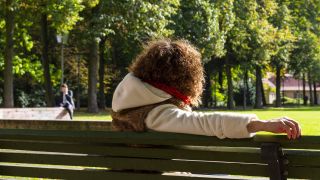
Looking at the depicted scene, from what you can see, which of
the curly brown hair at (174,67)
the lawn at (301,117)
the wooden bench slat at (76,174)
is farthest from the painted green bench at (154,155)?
the lawn at (301,117)

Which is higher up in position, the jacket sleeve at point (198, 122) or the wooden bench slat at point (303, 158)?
the jacket sleeve at point (198, 122)

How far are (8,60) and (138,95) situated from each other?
980 inches

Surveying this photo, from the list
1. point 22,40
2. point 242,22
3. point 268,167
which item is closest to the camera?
point 268,167

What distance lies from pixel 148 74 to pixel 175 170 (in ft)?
2.07

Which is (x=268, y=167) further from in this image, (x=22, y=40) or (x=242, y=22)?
(x=242, y=22)

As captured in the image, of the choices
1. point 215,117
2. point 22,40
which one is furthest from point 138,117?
point 22,40

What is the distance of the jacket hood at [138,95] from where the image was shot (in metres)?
3.86

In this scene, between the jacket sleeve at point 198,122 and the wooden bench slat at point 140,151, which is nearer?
the jacket sleeve at point 198,122

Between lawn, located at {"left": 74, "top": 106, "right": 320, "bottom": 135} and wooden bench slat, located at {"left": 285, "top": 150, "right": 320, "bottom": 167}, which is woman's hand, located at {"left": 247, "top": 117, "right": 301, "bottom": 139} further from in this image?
lawn, located at {"left": 74, "top": 106, "right": 320, "bottom": 135}

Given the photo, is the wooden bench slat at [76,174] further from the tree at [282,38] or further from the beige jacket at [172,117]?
the tree at [282,38]

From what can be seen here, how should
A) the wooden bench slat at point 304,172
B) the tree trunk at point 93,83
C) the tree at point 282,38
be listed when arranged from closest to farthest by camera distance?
the wooden bench slat at point 304,172, the tree trunk at point 93,83, the tree at point 282,38

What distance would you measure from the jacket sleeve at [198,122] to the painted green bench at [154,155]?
0.05 metres

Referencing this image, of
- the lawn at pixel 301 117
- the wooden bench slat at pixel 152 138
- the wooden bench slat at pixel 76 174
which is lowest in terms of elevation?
the lawn at pixel 301 117

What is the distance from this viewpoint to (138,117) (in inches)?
155
